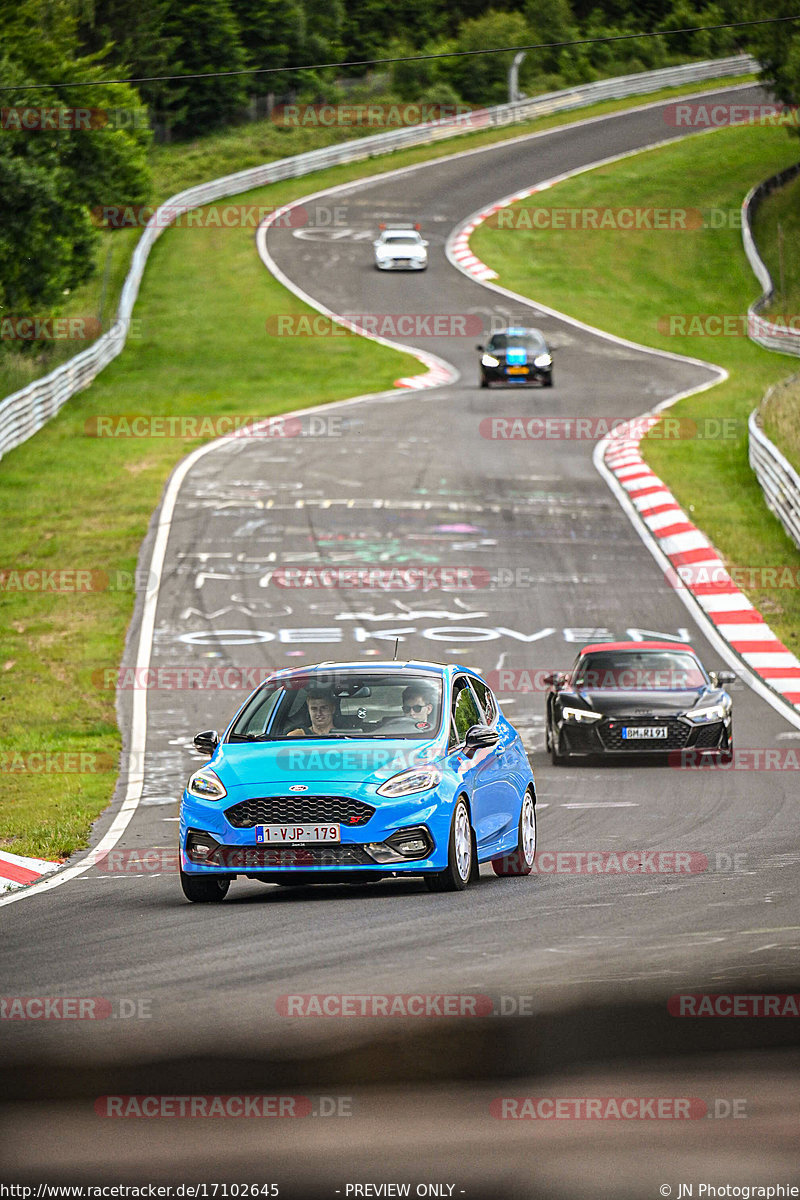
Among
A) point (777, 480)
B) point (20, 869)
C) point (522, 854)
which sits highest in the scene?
point (522, 854)

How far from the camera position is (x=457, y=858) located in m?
11.0

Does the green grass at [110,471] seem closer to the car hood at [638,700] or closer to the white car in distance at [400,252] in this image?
the white car in distance at [400,252]

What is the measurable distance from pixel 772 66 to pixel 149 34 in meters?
34.4

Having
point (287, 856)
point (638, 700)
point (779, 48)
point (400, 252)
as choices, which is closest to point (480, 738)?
point (287, 856)

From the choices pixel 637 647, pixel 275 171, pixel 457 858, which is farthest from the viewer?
pixel 275 171

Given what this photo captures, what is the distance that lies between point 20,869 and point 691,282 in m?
51.5

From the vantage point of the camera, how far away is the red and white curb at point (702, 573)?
Result: 23.2 m

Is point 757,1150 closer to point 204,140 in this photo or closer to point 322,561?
point 322,561

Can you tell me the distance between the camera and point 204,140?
86750mm

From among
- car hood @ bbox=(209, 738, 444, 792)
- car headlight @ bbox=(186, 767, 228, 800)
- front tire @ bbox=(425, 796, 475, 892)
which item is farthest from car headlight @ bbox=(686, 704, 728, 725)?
car headlight @ bbox=(186, 767, 228, 800)

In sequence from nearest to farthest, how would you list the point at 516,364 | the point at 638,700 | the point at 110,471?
the point at 638,700 → the point at 110,471 → the point at 516,364

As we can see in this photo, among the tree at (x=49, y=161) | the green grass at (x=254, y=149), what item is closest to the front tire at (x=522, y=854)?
the tree at (x=49, y=161)

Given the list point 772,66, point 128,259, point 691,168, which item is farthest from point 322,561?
point 691,168

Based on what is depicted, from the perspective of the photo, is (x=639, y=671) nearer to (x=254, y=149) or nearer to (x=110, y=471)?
(x=110, y=471)
